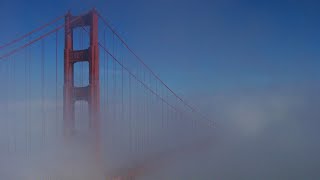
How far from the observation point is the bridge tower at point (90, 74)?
3848 millimetres

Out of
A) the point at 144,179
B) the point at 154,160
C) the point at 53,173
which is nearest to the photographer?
the point at 53,173

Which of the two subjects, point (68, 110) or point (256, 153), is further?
point (256, 153)

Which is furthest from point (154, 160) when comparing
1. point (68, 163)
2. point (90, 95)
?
point (90, 95)

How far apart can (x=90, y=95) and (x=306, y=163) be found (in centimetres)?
1138

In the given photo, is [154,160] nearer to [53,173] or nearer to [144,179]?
[144,179]

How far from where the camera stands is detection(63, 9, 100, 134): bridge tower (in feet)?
12.6

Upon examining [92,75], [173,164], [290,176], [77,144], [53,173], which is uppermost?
[92,75]

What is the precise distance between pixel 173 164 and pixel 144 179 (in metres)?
2.67

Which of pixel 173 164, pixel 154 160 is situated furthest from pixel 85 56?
pixel 173 164

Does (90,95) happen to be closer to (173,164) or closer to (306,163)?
(173,164)

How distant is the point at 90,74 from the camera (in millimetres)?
3900

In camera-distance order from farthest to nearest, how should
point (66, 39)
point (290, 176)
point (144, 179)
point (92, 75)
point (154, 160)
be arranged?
point (290, 176) → point (154, 160) → point (144, 179) → point (66, 39) → point (92, 75)

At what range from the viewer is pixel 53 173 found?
509 centimetres

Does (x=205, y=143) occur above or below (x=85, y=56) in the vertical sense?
below
